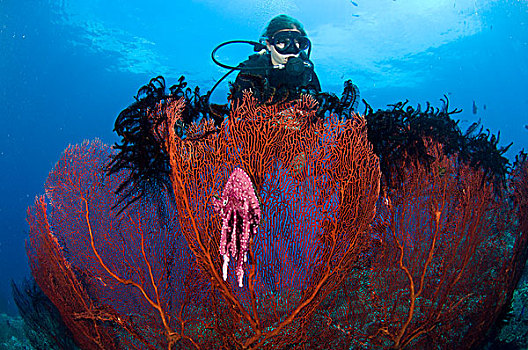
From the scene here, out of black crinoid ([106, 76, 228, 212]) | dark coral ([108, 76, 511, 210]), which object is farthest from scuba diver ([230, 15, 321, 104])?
black crinoid ([106, 76, 228, 212])

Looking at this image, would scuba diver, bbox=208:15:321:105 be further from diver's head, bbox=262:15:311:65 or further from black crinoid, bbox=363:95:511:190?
black crinoid, bbox=363:95:511:190

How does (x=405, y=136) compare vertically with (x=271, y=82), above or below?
below

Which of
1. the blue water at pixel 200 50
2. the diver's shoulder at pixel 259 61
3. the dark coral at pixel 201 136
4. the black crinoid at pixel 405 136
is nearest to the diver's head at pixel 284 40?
the diver's shoulder at pixel 259 61

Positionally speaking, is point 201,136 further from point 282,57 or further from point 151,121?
point 282,57

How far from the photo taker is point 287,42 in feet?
16.4

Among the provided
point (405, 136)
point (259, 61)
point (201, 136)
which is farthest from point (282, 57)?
point (201, 136)

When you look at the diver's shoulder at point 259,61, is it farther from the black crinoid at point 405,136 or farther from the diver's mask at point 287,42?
the black crinoid at point 405,136

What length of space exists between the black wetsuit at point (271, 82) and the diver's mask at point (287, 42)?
0.67 feet

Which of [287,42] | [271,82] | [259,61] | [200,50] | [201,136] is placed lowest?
[201,136]

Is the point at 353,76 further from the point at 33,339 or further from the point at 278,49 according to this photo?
the point at 33,339

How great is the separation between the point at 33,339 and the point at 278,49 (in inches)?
315

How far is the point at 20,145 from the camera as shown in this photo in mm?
56688

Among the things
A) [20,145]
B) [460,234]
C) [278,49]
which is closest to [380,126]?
[460,234]

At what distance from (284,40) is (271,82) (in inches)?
47.4
